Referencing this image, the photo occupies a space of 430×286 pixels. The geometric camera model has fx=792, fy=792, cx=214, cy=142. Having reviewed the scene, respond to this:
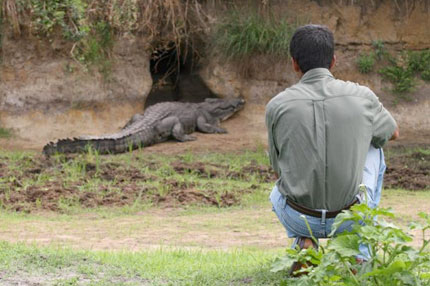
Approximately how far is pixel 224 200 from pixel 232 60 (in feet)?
16.6

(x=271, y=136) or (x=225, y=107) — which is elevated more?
(x=271, y=136)

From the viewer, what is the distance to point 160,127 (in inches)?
456

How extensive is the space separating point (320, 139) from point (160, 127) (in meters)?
7.93

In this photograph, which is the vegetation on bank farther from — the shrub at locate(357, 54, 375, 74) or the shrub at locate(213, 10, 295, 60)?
the shrub at locate(213, 10, 295, 60)

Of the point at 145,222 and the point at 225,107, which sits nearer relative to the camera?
the point at 145,222

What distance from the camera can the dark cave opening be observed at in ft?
42.5

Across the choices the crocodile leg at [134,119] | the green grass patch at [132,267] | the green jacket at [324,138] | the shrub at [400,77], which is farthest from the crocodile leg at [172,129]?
the green jacket at [324,138]

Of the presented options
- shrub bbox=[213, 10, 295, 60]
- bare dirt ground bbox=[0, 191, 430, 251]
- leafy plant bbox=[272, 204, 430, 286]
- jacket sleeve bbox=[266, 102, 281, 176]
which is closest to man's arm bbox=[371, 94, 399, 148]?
jacket sleeve bbox=[266, 102, 281, 176]

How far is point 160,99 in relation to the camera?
14250 mm

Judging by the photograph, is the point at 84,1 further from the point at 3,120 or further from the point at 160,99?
the point at 160,99

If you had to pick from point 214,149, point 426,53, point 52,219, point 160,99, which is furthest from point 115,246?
point 160,99

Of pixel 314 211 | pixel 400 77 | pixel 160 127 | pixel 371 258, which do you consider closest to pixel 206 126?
pixel 160 127

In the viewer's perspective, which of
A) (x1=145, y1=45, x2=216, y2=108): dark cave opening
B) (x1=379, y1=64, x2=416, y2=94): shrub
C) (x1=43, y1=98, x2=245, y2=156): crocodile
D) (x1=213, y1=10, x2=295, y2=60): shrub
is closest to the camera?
(x1=43, y1=98, x2=245, y2=156): crocodile

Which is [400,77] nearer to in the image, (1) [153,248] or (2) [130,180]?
(2) [130,180]
